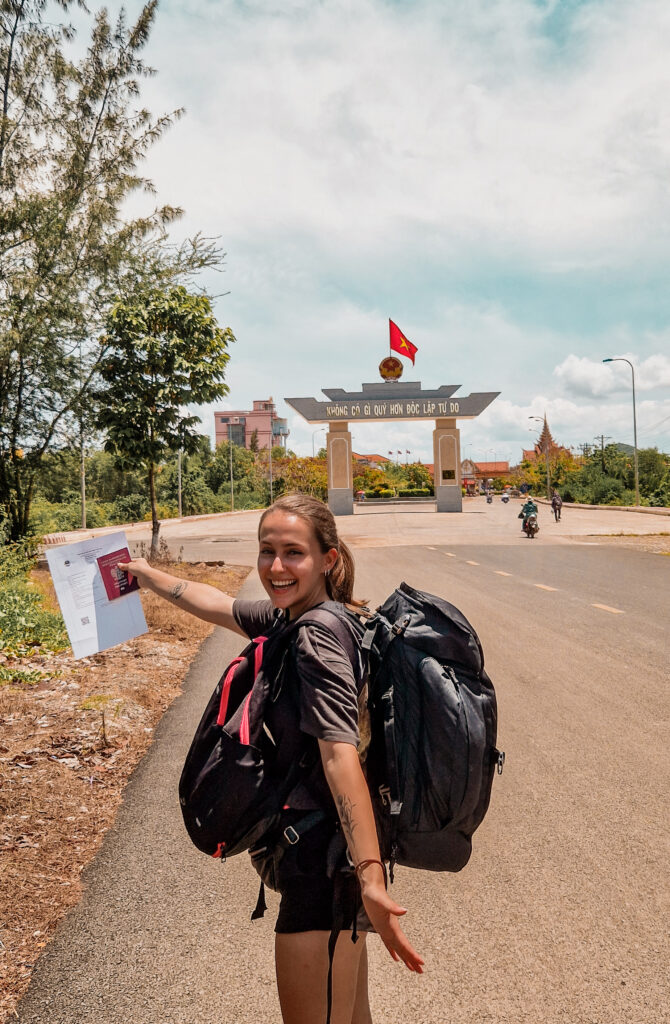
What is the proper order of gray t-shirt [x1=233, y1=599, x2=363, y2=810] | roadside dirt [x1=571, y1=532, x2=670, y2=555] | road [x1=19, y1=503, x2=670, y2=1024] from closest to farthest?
1. gray t-shirt [x1=233, y1=599, x2=363, y2=810]
2. road [x1=19, y1=503, x2=670, y2=1024]
3. roadside dirt [x1=571, y1=532, x2=670, y2=555]

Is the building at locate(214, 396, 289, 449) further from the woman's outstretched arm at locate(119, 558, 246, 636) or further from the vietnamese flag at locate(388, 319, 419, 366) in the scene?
the woman's outstretched arm at locate(119, 558, 246, 636)

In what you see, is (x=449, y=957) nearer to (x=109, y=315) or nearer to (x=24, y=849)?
(x=24, y=849)

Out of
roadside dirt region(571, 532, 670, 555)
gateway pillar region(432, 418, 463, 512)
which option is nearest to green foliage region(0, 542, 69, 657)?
roadside dirt region(571, 532, 670, 555)

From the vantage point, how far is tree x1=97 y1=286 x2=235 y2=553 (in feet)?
49.1

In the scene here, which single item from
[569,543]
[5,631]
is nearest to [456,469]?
[569,543]

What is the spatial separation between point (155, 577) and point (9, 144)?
14.5m

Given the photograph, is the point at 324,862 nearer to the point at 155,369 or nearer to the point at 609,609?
the point at 609,609

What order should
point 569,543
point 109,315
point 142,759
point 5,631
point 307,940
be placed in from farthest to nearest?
point 569,543
point 109,315
point 5,631
point 142,759
point 307,940

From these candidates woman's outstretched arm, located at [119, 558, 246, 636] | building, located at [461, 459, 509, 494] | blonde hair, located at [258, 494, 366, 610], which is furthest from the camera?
building, located at [461, 459, 509, 494]

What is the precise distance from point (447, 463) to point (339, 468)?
744cm

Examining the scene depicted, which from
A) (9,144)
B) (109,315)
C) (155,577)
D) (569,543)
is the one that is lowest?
(569,543)

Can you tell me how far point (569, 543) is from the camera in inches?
928

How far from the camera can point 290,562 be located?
2.08 m

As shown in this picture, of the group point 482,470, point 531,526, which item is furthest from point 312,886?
point 482,470
